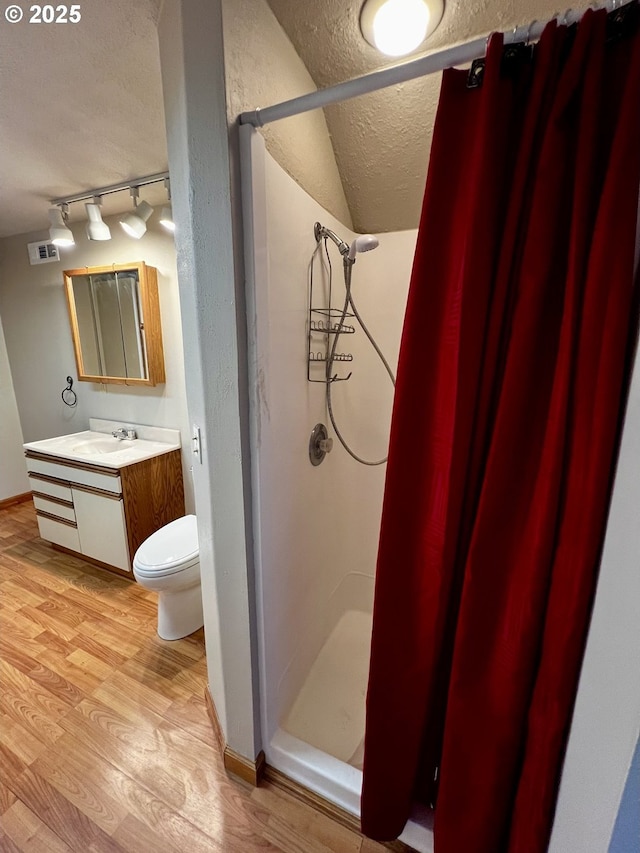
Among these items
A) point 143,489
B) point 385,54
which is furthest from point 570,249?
point 143,489

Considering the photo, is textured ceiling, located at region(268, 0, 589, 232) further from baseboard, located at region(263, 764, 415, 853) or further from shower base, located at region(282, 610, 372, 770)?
baseboard, located at region(263, 764, 415, 853)

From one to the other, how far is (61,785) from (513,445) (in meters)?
1.78

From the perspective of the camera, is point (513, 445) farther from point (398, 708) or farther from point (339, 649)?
point (339, 649)

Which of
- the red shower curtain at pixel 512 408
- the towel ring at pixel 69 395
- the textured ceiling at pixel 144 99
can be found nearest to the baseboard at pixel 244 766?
the red shower curtain at pixel 512 408

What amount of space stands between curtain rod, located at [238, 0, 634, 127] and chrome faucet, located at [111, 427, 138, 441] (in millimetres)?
2200

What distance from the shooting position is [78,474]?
2.14 m

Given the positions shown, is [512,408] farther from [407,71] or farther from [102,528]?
[102,528]

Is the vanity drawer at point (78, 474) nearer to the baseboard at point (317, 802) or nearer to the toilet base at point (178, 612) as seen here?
the toilet base at point (178, 612)

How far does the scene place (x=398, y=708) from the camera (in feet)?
3.04

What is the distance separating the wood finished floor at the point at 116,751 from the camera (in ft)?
3.51

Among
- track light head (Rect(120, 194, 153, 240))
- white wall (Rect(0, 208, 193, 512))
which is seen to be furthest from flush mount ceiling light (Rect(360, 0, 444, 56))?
white wall (Rect(0, 208, 193, 512))

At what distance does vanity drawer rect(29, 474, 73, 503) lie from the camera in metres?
2.23

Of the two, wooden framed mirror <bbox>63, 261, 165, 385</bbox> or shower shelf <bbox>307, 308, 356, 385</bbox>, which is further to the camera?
wooden framed mirror <bbox>63, 261, 165, 385</bbox>

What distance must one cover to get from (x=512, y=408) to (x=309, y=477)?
2.83 feet
